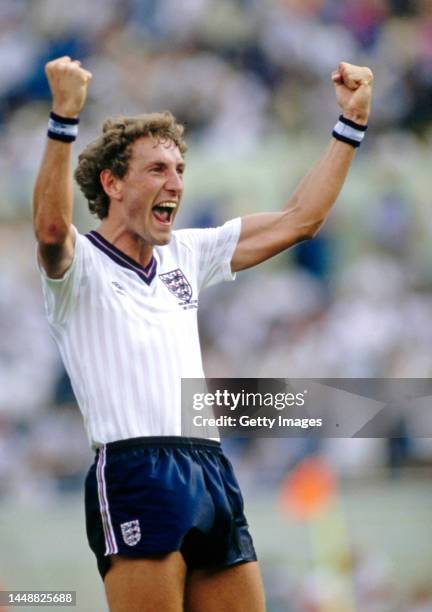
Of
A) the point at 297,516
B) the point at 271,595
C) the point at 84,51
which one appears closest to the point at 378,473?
the point at 297,516

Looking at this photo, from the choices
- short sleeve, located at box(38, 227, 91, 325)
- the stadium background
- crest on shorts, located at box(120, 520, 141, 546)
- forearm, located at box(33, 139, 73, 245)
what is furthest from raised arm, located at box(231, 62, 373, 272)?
the stadium background

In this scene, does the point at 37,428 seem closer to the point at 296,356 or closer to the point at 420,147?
the point at 296,356

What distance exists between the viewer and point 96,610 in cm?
718

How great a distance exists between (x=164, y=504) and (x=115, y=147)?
1.24m

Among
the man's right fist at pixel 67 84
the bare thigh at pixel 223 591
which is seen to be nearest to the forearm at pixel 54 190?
the man's right fist at pixel 67 84

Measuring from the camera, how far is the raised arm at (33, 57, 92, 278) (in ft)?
11.6

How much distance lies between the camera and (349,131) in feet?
14.1

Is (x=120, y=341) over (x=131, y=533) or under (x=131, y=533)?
over

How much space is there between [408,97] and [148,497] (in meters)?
7.08

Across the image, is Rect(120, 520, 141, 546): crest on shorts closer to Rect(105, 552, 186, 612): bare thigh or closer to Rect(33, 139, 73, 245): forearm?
Rect(105, 552, 186, 612): bare thigh

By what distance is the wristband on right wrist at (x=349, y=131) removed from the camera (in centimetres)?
429

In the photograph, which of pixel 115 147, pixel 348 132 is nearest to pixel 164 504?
pixel 115 147

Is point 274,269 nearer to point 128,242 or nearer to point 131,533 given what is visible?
point 128,242

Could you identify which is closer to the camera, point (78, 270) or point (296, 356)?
point (78, 270)
